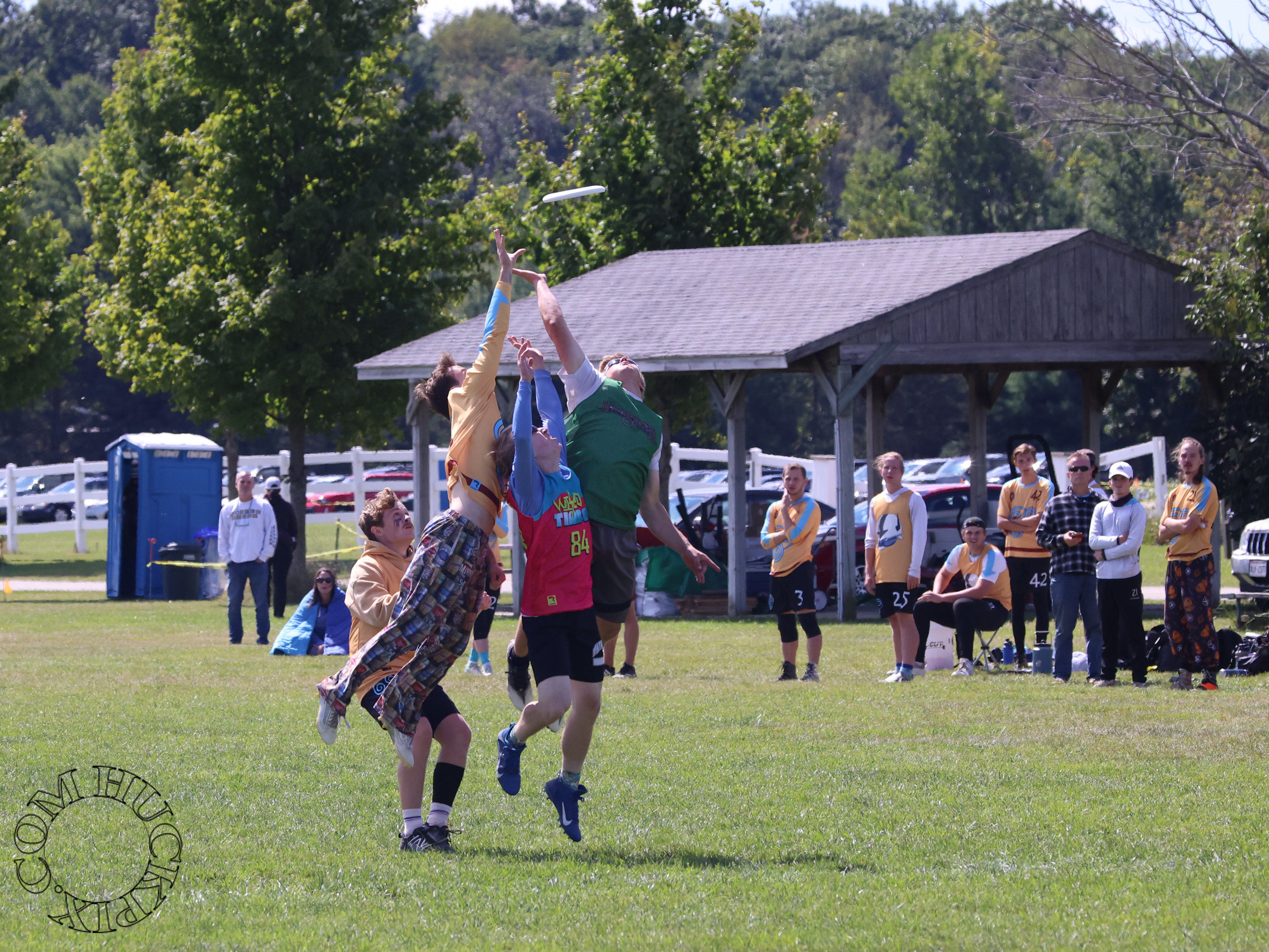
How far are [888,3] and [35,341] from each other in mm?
87229

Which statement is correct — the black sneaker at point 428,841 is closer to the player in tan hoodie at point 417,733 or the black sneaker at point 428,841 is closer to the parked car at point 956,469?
the player in tan hoodie at point 417,733

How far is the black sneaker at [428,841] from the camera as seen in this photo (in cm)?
648

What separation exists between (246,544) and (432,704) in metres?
10.9

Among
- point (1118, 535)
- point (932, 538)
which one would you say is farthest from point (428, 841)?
point (932, 538)

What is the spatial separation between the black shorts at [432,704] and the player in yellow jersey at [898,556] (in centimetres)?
687

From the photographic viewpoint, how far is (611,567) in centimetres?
692

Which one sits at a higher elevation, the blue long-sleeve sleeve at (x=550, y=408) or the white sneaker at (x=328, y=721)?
the blue long-sleeve sleeve at (x=550, y=408)

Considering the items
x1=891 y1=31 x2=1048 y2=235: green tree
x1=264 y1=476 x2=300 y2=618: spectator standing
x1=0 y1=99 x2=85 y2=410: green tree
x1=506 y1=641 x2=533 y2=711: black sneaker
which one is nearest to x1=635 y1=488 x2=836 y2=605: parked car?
x1=264 y1=476 x2=300 y2=618: spectator standing

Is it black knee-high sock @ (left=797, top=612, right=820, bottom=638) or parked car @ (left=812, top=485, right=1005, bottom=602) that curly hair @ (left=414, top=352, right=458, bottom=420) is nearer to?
black knee-high sock @ (left=797, top=612, right=820, bottom=638)

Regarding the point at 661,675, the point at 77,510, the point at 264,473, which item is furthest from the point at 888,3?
Result: the point at 661,675

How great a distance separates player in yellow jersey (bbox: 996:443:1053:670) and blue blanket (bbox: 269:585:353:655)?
248 inches

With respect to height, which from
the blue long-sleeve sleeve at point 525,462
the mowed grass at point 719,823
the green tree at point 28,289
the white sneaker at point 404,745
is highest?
the green tree at point 28,289

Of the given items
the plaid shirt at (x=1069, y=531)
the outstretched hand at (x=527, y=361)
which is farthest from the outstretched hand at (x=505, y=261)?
the plaid shirt at (x=1069, y=531)

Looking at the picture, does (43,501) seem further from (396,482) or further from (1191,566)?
(1191,566)
